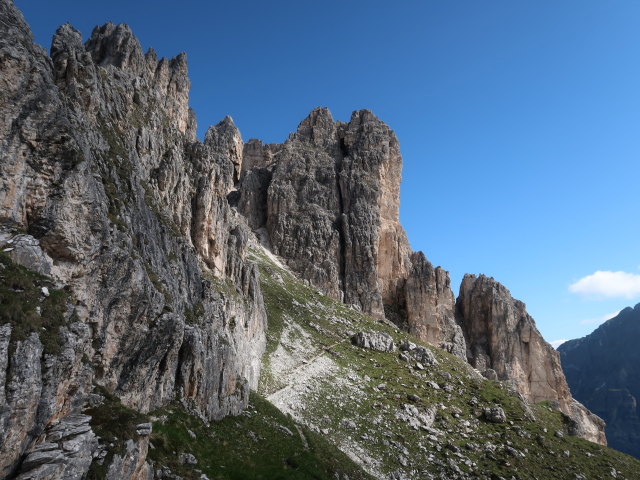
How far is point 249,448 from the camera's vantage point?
29.8 meters

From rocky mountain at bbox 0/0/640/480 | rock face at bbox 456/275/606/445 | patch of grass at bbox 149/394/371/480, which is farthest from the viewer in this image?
rock face at bbox 456/275/606/445

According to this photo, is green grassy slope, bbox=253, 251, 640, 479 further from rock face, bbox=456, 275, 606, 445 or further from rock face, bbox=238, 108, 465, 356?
rock face, bbox=456, 275, 606, 445

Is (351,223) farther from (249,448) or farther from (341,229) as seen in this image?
(249,448)

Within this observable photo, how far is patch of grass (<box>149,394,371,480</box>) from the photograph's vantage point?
23.0 m

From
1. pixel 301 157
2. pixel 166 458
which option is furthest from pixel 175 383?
pixel 301 157

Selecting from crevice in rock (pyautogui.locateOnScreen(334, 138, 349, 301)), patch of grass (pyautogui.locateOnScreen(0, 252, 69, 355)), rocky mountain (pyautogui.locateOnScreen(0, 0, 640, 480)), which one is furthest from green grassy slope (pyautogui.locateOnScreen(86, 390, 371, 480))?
crevice in rock (pyautogui.locateOnScreen(334, 138, 349, 301))

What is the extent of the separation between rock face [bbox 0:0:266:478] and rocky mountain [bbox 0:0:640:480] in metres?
0.10

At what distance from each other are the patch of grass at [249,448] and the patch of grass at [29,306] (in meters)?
8.18

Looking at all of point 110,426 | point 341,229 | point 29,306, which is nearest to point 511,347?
point 341,229

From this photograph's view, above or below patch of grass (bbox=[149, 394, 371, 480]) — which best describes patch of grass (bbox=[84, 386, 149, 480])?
above

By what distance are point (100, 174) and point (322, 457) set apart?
2933 centimetres

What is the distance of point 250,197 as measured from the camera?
432ft

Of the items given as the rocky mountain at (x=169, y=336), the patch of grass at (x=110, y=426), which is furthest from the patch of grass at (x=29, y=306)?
the patch of grass at (x=110, y=426)

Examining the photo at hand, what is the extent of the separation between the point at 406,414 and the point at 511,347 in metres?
97.5
